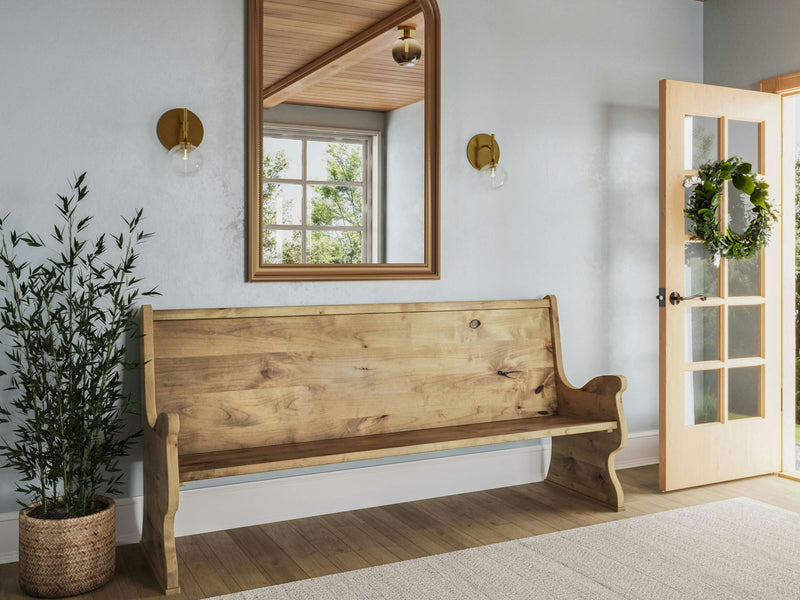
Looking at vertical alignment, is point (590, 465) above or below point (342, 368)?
below

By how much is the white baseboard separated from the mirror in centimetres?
89

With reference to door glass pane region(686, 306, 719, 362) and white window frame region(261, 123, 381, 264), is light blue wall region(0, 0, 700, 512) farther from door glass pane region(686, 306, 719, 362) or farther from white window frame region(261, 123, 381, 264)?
door glass pane region(686, 306, 719, 362)

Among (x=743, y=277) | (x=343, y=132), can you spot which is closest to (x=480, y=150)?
(x=343, y=132)

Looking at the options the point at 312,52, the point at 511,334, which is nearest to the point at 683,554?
the point at 511,334

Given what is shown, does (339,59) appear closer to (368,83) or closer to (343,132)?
(368,83)

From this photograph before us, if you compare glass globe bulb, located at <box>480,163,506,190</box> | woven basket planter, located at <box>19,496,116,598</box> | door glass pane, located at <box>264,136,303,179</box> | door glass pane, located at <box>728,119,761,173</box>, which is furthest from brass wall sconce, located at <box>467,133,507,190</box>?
woven basket planter, located at <box>19,496,116,598</box>

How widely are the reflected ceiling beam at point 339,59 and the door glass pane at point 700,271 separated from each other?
1.75 metres

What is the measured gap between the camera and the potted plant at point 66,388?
246 centimetres

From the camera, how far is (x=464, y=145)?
3.57 m

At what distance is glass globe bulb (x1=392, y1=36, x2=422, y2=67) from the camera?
3.40 metres

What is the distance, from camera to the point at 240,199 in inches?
122

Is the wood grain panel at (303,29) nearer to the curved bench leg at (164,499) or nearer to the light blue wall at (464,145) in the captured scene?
the light blue wall at (464,145)

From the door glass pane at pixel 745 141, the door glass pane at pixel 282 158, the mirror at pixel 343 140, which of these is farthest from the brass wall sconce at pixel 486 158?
the door glass pane at pixel 745 141

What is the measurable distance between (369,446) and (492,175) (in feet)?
4.83
